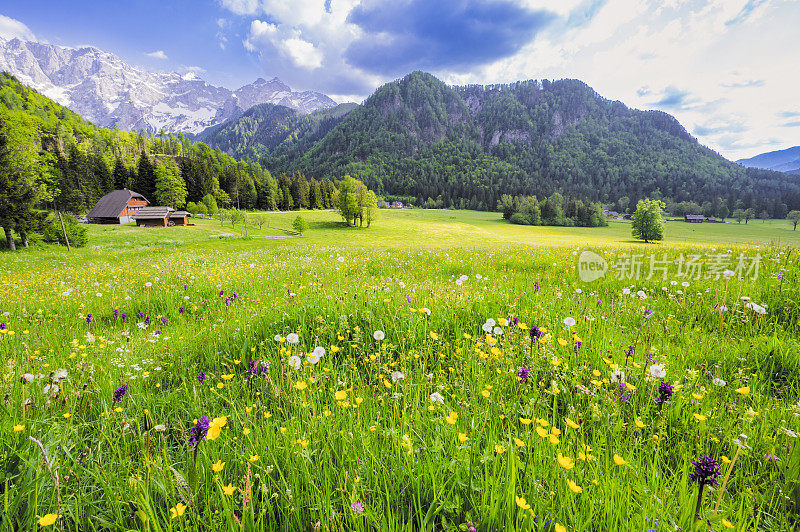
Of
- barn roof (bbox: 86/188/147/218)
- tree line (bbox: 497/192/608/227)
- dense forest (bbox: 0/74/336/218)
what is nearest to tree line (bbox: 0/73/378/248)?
dense forest (bbox: 0/74/336/218)

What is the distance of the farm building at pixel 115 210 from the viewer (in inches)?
3036

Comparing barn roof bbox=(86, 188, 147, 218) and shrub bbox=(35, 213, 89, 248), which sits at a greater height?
barn roof bbox=(86, 188, 147, 218)

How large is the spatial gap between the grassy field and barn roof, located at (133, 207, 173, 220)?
88.4m

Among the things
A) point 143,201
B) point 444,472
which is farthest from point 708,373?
point 143,201

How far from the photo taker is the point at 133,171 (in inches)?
3814

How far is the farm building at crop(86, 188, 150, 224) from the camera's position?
7712cm

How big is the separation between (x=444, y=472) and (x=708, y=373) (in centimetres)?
298

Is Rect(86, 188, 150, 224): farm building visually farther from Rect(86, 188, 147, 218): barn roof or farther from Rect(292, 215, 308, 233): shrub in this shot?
Rect(292, 215, 308, 233): shrub

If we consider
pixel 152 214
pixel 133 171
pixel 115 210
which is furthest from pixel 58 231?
pixel 133 171

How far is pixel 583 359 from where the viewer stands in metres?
3.26

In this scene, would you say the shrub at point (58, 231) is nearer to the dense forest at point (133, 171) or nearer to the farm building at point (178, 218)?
the dense forest at point (133, 171)

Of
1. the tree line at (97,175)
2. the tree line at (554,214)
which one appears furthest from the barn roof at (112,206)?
the tree line at (554,214)

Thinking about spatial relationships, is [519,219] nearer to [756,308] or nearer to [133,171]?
[133,171]

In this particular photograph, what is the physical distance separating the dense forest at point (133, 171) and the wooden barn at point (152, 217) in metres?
10.9
